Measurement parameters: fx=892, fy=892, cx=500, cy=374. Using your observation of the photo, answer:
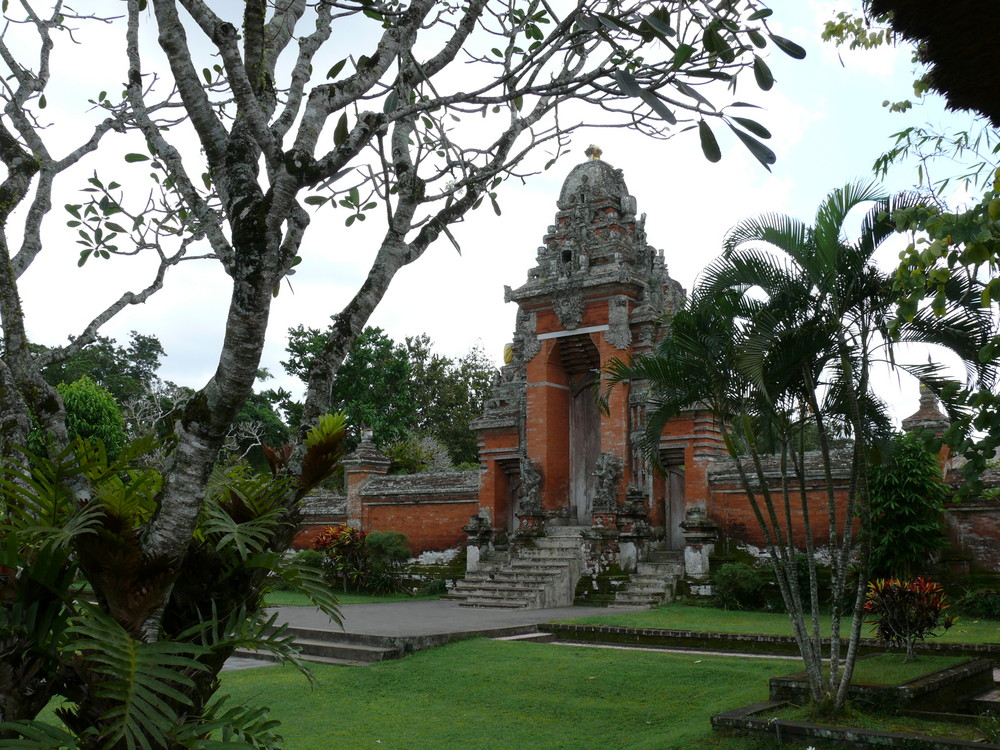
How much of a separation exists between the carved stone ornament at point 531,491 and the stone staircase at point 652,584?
7.79 feet

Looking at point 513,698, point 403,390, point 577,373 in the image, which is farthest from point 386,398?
point 513,698

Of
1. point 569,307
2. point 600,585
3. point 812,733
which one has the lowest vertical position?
point 812,733

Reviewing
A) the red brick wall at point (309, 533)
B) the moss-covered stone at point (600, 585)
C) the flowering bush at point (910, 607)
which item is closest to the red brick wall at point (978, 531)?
the moss-covered stone at point (600, 585)

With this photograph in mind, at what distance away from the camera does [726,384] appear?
6.87 metres

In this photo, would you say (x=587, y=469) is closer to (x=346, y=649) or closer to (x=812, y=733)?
(x=346, y=649)

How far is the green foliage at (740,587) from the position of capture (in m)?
13.5

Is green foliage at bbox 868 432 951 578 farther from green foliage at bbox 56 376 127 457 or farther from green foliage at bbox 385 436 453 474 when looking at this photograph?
green foliage at bbox 56 376 127 457

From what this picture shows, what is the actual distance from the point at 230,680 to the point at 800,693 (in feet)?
17.4

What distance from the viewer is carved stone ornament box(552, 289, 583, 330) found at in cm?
1716

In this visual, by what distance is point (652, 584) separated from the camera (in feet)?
48.9

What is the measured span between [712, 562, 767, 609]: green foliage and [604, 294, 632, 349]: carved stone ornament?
4.69 metres

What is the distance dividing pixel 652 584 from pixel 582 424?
417 centimetres

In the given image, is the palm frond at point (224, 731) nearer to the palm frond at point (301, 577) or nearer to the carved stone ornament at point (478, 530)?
the palm frond at point (301, 577)

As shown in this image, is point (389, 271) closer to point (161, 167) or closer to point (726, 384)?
point (161, 167)
